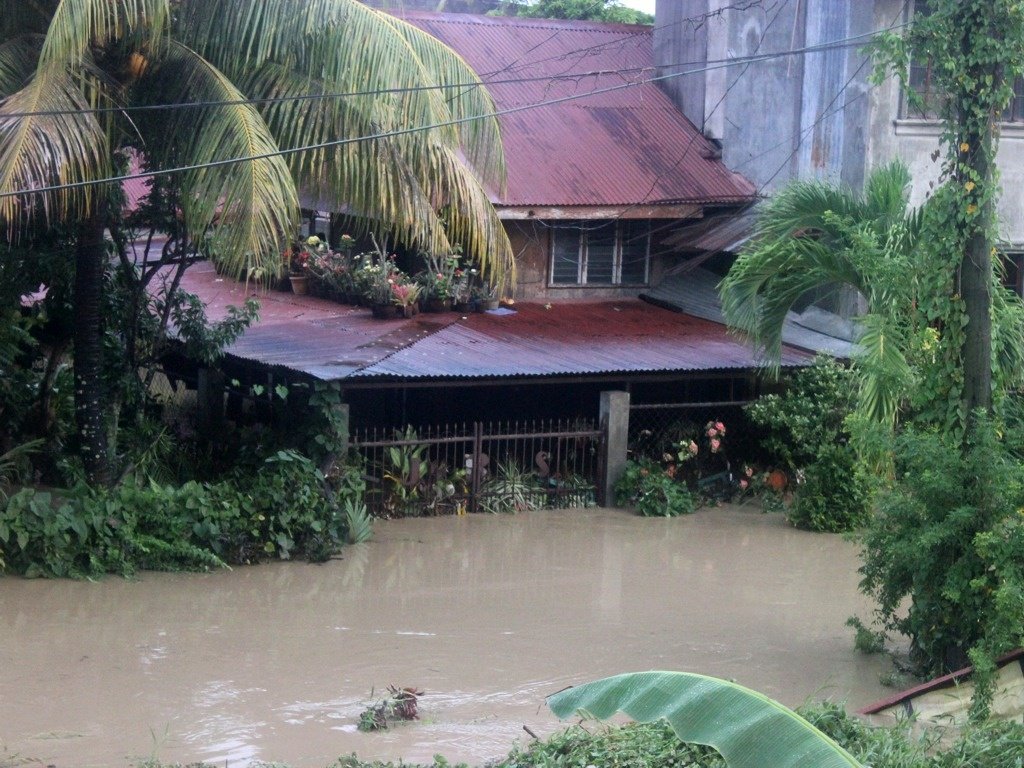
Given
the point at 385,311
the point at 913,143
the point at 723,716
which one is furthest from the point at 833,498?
the point at 723,716

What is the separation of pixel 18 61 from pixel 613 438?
7.84 m

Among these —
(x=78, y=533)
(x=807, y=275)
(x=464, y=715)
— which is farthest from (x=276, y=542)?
(x=807, y=275)

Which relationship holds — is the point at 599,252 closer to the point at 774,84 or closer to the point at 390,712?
the point at 774,84

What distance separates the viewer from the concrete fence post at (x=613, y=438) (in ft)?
48.0

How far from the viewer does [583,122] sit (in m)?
18.2

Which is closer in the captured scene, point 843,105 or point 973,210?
point 973,210

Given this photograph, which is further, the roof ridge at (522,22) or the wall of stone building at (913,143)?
the roof ridge at (522,22)

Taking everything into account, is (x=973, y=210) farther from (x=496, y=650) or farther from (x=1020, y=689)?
(x=496, y=650)

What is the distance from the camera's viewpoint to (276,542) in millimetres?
11891

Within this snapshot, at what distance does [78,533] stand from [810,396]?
Answer: 27.8ft

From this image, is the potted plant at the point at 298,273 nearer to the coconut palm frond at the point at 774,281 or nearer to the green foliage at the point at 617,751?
the coconut palm frond at the point at 774,281

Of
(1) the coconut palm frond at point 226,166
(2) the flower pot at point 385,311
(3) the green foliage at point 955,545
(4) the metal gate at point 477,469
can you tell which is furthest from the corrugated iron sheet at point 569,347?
(3) the green foliage at point 955,545

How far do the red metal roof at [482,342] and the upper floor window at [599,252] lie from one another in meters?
0.47

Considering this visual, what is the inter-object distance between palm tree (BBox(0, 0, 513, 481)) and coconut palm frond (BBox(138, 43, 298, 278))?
0.02 m
